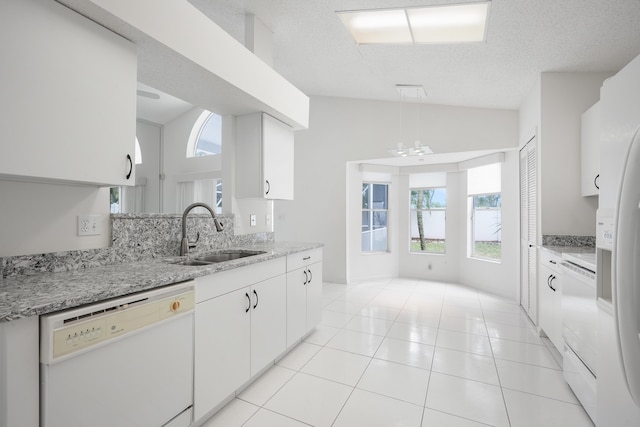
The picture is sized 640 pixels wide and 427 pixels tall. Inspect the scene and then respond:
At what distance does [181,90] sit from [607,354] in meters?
3.05

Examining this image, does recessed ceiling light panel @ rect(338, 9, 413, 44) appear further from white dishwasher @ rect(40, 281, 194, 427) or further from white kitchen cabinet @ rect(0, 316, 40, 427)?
white kitchen cabinet @ rect(0, 316, 40, 427)

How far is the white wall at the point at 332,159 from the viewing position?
4.86m

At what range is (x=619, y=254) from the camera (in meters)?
1.11

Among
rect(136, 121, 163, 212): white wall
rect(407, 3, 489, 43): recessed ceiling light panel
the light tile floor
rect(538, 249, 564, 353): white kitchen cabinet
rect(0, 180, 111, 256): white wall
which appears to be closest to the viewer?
rect(0, 180, 111, 256): white wall

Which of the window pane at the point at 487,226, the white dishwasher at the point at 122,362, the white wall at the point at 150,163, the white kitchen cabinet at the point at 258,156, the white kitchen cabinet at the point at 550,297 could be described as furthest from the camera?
the white wall at the point at 150,163

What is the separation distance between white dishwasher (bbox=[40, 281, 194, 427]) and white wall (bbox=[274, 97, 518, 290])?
3769 mm

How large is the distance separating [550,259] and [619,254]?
1.85 m

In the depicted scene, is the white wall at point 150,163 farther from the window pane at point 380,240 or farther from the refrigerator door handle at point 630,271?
the refrigerator door handle at point 630,271

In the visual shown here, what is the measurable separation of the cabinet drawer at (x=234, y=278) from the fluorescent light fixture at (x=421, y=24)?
2186mm

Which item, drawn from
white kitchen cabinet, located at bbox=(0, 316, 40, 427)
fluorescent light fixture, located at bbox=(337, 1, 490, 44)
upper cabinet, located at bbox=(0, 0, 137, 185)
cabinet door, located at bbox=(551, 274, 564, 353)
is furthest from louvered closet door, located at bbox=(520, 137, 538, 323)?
white kitchen cabinet, located at bbox=(0, 316, 40, 427)

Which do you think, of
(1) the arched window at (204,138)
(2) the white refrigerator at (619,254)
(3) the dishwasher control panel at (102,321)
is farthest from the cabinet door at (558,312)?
(1) the arched window at (204,138)

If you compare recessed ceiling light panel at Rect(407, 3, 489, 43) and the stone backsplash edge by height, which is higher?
recessed ceiling light panel at Rect(407, 3, 489, 43)

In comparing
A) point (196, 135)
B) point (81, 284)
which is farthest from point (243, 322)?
point (196, 135)

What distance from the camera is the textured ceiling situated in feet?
7.07
